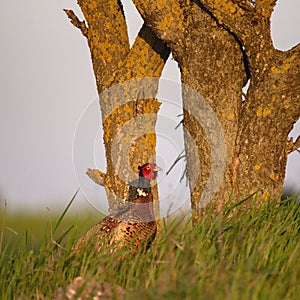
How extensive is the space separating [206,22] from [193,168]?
5.78ft

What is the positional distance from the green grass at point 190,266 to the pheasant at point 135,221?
0.98 meters

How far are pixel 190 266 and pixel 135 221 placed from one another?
2809 mm

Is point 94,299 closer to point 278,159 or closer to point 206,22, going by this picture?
point 278,159

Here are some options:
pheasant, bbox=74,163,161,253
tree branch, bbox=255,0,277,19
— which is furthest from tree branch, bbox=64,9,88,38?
tree branch, bbox=255,0,277,19

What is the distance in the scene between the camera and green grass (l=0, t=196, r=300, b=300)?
14.7 feet

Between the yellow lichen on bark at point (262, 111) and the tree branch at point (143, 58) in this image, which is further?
the tree branch at point (143, 58)

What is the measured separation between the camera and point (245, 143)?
25.0ft

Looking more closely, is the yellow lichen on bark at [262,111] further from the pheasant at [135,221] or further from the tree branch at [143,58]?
the tree branch at [143,58]

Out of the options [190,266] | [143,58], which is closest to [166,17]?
[143,58]

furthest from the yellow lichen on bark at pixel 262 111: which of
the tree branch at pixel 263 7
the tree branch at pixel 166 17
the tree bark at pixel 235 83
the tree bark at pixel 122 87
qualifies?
the tree bark at pixel 122 87

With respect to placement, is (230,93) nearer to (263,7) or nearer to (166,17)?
(263,7)

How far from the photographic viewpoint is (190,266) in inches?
188

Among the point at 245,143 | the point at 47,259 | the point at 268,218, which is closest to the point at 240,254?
the point at 268,218

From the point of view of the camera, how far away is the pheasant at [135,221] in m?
7.27
